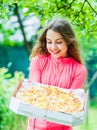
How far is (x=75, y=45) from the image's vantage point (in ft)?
11.5

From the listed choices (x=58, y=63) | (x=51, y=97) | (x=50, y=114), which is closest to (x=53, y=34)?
(x=58, y=63)

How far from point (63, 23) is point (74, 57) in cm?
26

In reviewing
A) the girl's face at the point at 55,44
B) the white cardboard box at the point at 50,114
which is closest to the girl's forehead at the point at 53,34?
the girl's face at the point at 55,44

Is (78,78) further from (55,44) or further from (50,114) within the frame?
(50,114)

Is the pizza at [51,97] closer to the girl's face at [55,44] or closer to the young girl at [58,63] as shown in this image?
the young girl at [58,63]

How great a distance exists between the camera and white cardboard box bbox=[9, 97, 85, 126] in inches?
115

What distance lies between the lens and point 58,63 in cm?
341

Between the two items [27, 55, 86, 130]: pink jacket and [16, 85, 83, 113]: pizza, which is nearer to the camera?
[16, 85, 83, 113]: pizza

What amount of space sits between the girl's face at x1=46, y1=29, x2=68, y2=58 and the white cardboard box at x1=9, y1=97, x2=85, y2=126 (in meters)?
0.48

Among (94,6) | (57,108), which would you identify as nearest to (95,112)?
(94,6)

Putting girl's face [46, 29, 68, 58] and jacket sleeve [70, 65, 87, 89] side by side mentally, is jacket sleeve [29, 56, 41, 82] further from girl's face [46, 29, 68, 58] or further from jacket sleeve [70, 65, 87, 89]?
jacket sleeve [70, 65, 87, 89]

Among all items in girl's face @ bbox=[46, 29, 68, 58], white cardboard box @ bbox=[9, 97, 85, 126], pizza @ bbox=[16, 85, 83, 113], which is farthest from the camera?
girl's face @ bbox=[46, 29, 68, 58]

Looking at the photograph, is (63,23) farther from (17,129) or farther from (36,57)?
(17,129)

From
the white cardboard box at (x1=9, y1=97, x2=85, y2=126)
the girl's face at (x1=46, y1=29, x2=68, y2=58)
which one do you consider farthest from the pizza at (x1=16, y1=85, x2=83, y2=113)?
the girl's face at (x1=46, y1=29, x2=68, y2=58)
